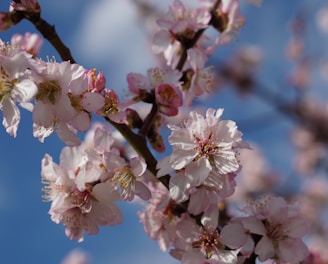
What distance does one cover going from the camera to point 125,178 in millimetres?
1343

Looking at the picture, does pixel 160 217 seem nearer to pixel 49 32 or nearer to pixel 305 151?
pixel 49 32

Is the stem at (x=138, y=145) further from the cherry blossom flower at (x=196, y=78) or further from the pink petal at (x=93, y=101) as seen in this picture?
the cherry blossom flower at (x=196, y=78)

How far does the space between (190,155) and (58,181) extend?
0.39 metres

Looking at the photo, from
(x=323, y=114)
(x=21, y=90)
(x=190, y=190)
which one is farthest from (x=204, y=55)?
(x=323, y=114)

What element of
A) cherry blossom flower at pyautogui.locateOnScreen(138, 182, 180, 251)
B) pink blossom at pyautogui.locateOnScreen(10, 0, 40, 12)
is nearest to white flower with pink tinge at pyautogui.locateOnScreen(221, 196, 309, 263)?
cherry blossom flower at pyautogui.locateOnScreen(138, 182, 180, 251)

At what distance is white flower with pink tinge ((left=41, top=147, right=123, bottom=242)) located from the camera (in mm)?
1366

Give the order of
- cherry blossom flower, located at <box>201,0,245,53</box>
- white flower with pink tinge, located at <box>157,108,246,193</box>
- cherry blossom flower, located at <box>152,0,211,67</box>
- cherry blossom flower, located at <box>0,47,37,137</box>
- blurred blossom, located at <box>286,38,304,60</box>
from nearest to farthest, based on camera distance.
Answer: cherry blossom flower, located at <box>0,47,37,137</box>
white flower with pink tinge, located at <box>157,108,246,193</box>
cherry blossom flower, located at <box>152,0,211,67</box>
cherry blossom flower, located at <box>201,0,245,53</box>
blurred blossom, located at <box>286,38,304,60</box>

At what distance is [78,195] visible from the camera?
1.41 metres

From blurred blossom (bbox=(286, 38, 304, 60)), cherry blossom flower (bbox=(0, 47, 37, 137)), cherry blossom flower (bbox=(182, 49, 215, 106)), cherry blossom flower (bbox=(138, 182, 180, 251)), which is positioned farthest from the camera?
blurred blossom (bbox=(286, 38, 304, 60))

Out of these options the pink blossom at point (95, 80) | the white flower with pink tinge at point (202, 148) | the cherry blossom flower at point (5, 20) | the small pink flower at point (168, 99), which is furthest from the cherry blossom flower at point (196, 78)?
the cherry blossom flower at point (5, 20)

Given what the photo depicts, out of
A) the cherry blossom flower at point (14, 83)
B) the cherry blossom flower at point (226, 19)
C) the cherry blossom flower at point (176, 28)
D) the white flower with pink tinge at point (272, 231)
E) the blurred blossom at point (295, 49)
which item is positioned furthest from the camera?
the blurred blossom at point (295, 49)

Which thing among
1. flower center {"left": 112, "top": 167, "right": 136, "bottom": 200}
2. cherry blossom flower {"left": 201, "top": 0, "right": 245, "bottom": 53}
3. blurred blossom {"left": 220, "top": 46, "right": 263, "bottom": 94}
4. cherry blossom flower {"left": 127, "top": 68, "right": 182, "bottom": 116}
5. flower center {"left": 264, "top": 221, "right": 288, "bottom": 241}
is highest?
cherry blossom flower {"left": 127, "top": 68, "right": 182, "bottom": 116}

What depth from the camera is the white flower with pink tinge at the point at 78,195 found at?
137cm

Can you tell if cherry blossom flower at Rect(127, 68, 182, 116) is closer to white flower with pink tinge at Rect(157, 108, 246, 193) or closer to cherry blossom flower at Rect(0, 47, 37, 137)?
white flower with pink tinge at Rect(157, 108, 246, 193)
